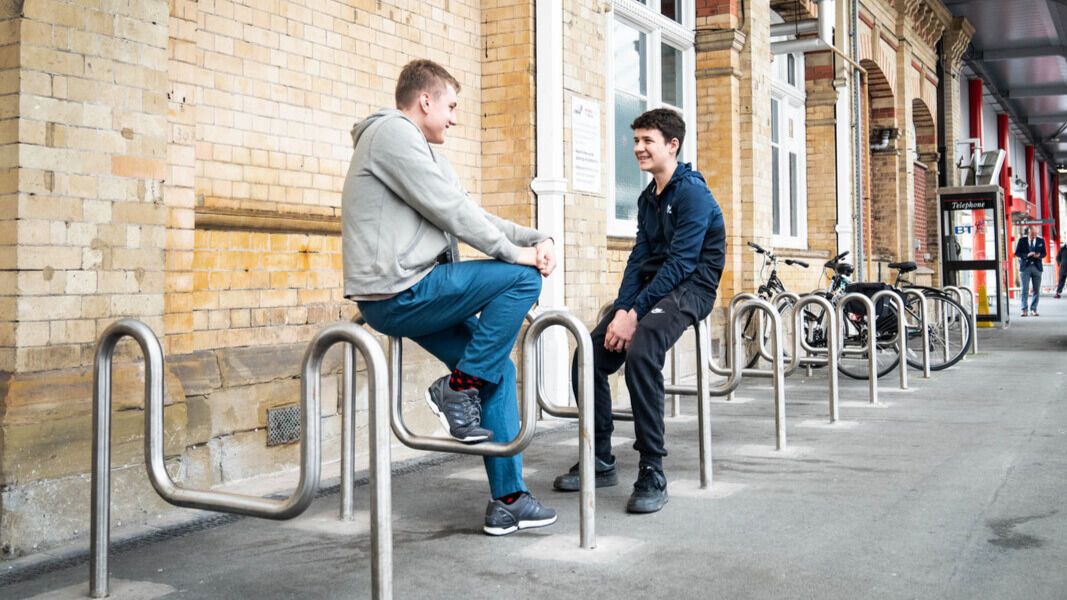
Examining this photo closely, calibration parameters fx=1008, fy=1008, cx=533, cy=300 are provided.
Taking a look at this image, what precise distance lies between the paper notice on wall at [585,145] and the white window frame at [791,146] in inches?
234

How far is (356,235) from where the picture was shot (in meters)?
3.42

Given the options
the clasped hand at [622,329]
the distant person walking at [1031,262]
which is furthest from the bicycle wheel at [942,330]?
the distant person walking at [1031,262]

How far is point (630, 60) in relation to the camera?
30.3 ft

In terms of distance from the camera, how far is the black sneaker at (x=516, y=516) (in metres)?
3.85

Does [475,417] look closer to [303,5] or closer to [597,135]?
[303,5]

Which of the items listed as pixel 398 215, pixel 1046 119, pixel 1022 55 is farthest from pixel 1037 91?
pixel 398 215

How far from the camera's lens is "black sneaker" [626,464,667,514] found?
4184 millimetres

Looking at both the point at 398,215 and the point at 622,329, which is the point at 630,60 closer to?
the point at 622,329

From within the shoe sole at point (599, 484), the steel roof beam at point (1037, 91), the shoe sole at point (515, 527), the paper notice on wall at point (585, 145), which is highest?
the steel roof beam at point (1037, 91)

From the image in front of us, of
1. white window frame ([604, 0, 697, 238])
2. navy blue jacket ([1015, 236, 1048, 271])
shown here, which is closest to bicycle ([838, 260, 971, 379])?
white window frame ([604, 0, 697, 238])

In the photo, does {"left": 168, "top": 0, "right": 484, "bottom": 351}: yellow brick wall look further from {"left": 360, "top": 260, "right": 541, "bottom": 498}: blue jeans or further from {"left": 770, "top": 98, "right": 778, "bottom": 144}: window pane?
{"left": 770, "top": 98, "right": 778, "bottom": 144}: window pane

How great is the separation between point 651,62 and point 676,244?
17.8 ft

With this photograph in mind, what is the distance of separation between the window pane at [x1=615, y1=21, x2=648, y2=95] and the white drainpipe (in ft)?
6.05

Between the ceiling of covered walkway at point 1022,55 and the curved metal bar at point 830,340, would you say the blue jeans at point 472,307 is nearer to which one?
the curved metal bar at point 830,340
